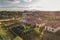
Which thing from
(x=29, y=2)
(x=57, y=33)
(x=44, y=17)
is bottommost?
(x=57, y=33)

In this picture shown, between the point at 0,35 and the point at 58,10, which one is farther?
the point at 58,10

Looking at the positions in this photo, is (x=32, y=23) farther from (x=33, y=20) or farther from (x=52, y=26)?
(x=52, y=26)

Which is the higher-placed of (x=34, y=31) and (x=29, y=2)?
(x=29, y=2)

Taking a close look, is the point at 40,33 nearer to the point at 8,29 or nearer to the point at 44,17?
the point at 44,17

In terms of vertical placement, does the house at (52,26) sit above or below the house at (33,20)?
below

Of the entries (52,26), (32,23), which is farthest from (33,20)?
(52,26)

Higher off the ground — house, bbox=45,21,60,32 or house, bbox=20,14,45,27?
house, bbox=20,14,45,27

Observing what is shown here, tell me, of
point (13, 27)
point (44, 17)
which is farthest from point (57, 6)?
point (13, 27)
